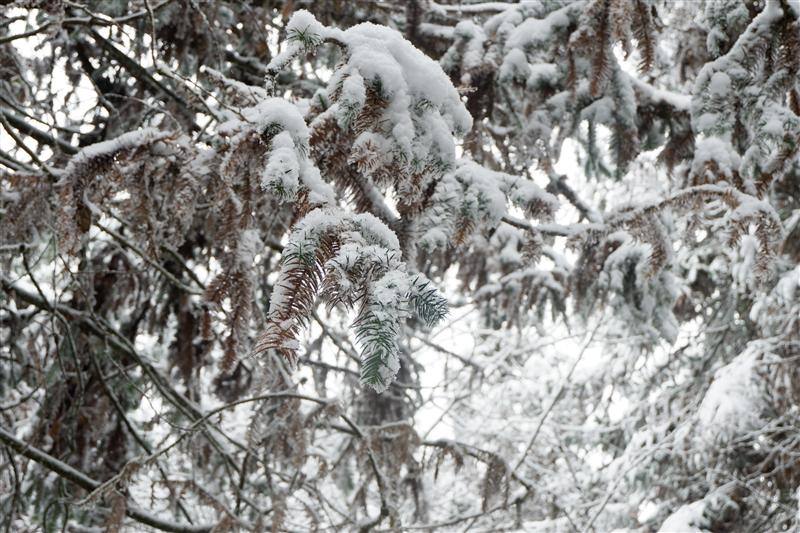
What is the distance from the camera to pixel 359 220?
110 centimetres

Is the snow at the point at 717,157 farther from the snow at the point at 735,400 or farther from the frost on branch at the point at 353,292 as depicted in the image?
the snow at the point at 735,400

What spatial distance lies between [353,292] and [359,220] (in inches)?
7.6

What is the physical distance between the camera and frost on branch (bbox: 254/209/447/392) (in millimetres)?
887

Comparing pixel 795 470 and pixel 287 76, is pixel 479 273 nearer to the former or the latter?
pixel 287 76

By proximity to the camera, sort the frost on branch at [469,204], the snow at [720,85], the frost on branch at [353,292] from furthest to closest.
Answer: the snow at [720,85], the frost on branch at [469,204], the frost on branch at [353,292]

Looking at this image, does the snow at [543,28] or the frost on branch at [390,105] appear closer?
the frost on branch at [390,105]

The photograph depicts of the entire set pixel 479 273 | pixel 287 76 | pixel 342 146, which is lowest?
pixel 342 146

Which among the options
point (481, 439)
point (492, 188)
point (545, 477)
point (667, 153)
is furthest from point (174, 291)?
point (481, 439)

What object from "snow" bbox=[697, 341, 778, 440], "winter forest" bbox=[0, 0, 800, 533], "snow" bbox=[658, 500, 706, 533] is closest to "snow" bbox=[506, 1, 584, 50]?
"winter forest" bbox=[0, 0, 800, 533]

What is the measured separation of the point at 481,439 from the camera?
9.77 meters

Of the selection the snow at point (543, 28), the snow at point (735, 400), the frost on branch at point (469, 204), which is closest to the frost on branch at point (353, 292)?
the frost on branch at point (469, 204)

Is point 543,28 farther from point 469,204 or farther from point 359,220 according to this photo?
point 359,220

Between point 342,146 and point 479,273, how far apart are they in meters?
3.03

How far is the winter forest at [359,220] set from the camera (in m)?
1.31
